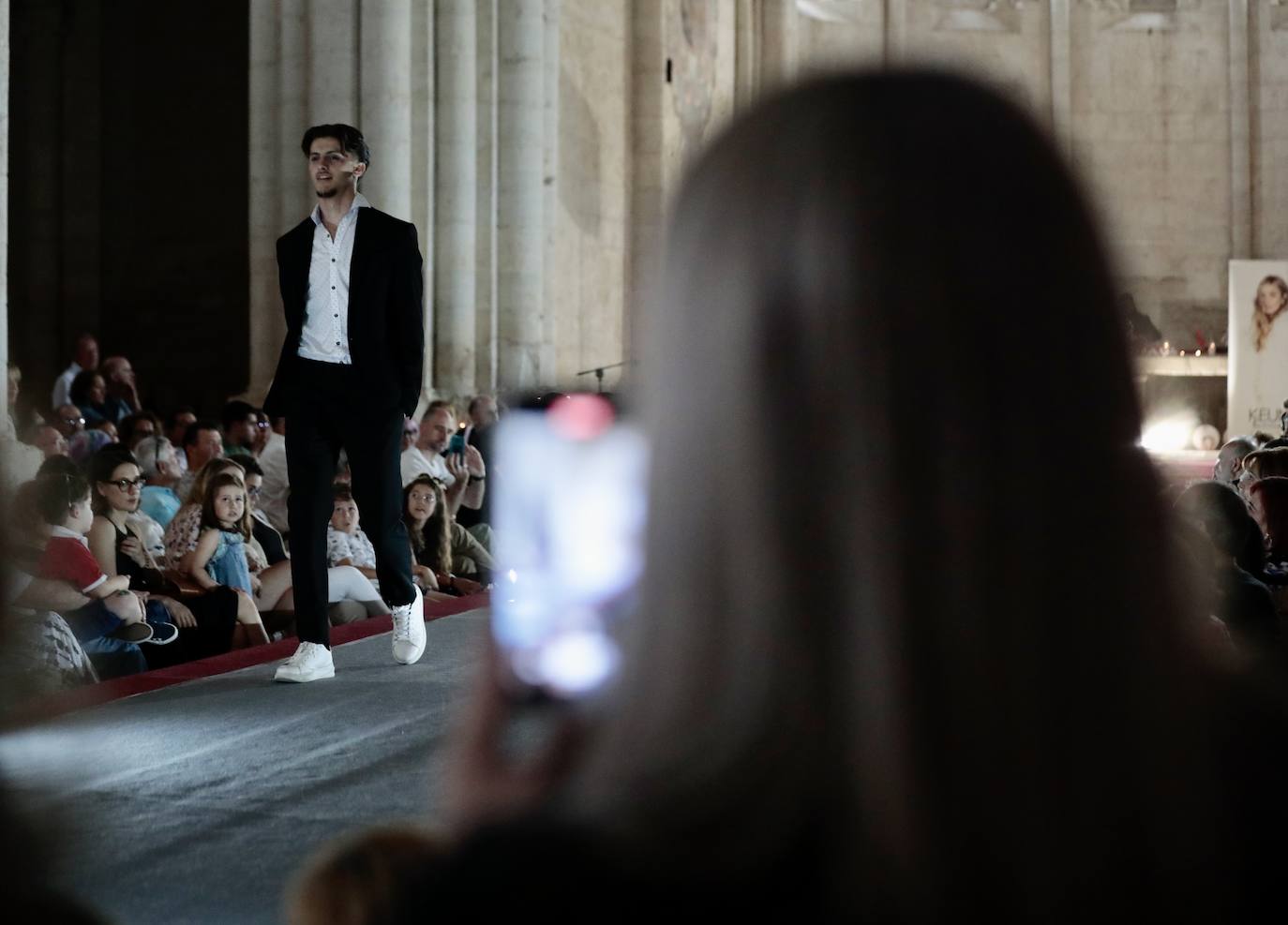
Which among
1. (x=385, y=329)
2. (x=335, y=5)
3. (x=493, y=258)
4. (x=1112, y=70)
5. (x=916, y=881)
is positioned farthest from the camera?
(x=1112, y=70)

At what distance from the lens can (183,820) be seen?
320 centimetres

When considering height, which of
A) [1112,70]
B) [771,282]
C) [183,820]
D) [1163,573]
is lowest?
[183,820]

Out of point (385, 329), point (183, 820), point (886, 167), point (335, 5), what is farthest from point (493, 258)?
point (886, 167)

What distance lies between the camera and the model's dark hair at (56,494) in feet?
16.9

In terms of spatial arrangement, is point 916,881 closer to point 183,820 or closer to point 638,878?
point 638,878

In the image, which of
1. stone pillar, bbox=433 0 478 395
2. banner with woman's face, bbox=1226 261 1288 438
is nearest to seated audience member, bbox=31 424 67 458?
stone pillar, bbox=433 0 478 395

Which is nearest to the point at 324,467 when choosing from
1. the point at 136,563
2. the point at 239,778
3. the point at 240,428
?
the point at 136,563

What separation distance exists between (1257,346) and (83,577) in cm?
1574

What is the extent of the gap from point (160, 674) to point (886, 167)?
4.69 metres

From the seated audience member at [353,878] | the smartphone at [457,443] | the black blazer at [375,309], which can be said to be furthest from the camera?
the smartphone at [457,443]

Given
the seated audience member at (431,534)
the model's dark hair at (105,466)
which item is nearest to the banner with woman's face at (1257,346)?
the seated audience member at (431,534)

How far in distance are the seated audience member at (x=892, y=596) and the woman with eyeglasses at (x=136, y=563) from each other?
5.36m

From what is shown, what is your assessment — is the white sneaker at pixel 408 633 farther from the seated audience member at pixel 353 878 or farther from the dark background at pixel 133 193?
the dark background at pixel 133 193

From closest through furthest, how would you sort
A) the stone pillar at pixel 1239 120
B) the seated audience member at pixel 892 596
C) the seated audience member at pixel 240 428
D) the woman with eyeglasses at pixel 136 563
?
1. the seated audience member at pixel 892 596
2. the woman with eyeglasses at pixel 136 563
3. the seated audience member at pixel 240 428
4. the stone pillar at pixel 1239 120
